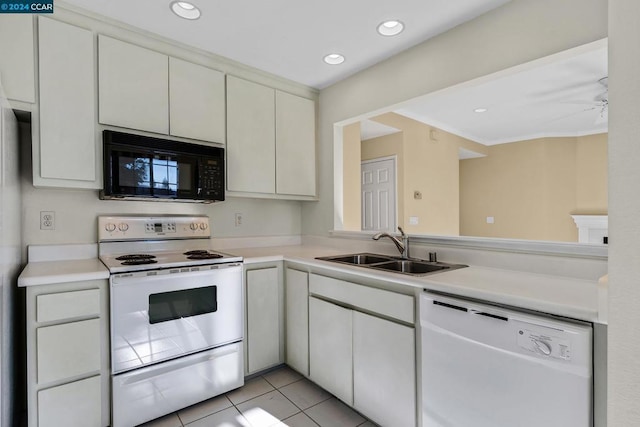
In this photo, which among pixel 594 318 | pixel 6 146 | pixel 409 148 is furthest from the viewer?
pixel 409 148

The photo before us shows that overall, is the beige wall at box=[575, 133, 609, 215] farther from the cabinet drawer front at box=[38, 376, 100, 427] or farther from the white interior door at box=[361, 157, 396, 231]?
the cabinet drawer front at box=[38, 376, 100, 427]

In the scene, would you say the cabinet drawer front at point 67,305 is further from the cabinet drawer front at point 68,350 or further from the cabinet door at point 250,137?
the cabinet door at point 250,137

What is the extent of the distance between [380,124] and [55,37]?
3166 mm

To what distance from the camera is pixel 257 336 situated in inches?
90.1

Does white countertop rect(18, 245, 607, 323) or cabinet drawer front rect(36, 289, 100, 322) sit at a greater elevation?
white countertop rect(18, 245, 607, 323)

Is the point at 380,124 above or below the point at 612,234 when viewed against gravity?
above

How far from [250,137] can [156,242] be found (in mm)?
1105

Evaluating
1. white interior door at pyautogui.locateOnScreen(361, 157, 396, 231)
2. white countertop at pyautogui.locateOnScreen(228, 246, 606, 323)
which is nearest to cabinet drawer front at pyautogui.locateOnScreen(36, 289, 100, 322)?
white countertop at pyautogui.locateOnScreen(228, 246, 606, 323)

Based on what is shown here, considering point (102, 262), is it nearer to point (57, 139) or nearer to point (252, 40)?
point (57, 139)

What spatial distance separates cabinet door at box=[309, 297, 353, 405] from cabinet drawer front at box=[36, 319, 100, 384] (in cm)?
124

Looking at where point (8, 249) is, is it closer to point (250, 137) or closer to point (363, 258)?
point (250, 137)

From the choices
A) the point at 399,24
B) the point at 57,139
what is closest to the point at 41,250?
the point at 57,139

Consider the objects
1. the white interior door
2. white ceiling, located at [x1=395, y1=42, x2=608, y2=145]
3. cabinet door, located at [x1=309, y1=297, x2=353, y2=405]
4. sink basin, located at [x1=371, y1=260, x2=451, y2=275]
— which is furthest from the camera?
the white interior door

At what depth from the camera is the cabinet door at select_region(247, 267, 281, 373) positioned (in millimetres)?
2258
